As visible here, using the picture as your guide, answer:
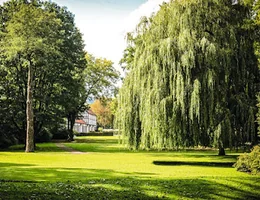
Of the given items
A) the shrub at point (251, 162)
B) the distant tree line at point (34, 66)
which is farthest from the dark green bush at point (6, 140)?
the shrub at point (251, 162)

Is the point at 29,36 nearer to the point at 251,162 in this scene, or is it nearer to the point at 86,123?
the point at 251,162

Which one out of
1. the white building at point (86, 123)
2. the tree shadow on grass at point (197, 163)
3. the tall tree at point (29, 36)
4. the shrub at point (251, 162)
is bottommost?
the tree shadow on grass at point (197, 163)

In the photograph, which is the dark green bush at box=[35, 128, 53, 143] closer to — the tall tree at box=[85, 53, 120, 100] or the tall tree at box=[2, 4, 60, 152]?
the tall tree at box=[85, 53, 120, 100]

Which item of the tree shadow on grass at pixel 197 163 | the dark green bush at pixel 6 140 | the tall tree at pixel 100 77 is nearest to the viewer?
the tree shadow on grass at pixel 197 163

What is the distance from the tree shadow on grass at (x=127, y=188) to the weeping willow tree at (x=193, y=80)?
493 cm

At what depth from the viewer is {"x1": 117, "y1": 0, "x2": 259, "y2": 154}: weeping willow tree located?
1772cm

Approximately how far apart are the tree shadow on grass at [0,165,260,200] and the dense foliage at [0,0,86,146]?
16.6 meters

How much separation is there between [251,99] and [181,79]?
4.88 metres

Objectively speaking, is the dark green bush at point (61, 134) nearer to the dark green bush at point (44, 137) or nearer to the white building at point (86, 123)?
the dark green bush at point (44, 137)

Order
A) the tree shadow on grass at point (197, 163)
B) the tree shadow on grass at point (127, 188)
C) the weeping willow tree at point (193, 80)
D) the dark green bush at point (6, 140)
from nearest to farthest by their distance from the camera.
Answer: the tree shadow on grass at point (127, 188) < the weeping willow tree at point (193, 80) < the tree shadow on grass at point (197, 163) < the dark green bush at point (6, 140)

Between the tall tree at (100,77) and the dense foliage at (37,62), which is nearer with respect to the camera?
the dense foliage at (37,62)

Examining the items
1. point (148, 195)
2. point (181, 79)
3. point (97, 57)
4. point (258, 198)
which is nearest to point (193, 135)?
point (181, 79)

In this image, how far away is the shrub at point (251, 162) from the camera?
583 inches

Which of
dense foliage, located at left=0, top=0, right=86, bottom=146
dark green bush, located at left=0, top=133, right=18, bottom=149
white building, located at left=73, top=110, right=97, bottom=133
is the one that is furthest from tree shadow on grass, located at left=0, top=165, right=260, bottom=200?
white building, located at left=73, top=110, right=97, bottom=133
